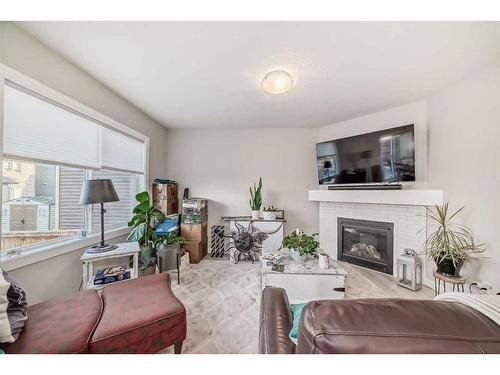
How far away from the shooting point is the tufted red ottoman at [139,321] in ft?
3.34

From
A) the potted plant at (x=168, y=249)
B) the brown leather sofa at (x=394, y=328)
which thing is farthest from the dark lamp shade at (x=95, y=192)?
the brown leather sofa at (x=394, y=328)

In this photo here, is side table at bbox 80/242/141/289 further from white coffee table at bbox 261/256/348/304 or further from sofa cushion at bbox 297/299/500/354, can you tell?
sofa cushion at bbox 297/299/500/354

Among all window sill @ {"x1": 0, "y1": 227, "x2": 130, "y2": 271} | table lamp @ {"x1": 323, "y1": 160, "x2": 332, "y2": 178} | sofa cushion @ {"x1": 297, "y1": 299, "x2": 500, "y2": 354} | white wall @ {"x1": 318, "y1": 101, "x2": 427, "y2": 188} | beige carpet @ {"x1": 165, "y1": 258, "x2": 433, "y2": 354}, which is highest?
white wall @ {"x1": 318, "y1": 101, "x2": 427, "y2": 188}

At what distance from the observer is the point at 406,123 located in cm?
255

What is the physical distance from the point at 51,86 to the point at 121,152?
1.01 m

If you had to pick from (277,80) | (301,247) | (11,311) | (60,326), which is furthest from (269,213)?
(11,311)

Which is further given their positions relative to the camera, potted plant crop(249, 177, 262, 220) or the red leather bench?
potted plant crop(249, 177, 262, 220)

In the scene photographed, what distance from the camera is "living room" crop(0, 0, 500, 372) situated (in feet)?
3.17

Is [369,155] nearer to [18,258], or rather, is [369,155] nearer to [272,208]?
[272,208]

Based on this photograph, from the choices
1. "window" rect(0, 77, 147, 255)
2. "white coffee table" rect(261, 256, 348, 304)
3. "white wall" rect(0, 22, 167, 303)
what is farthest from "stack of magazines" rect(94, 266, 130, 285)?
"white coffee table" rect(261, 256, 348, 304)

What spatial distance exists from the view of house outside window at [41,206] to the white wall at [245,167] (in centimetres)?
157

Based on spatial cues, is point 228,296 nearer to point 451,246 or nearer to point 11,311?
point 11,311

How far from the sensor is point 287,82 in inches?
71.4

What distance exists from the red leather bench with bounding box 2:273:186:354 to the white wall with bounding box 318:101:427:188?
10.2 ft
